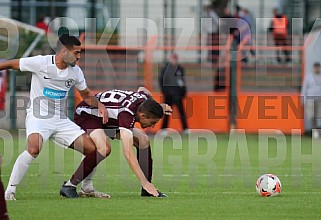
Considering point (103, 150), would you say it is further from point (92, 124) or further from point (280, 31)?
point (280, 31)

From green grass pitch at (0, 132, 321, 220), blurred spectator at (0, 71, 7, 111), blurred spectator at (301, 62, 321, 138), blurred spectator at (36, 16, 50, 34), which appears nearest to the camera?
green grass pitch at (0, 132, 321, 220)

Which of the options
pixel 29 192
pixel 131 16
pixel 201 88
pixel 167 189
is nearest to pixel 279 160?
pixel 167 189

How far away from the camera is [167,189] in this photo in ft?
40.2

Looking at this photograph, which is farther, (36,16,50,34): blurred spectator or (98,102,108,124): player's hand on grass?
(36,16,50,34): blurred spectator

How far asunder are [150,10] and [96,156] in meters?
18.8

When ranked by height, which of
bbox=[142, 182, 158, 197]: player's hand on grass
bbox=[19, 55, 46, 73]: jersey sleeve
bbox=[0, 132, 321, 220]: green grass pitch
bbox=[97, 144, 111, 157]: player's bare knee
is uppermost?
bbox=[19, 55, 46, 73]: jersey sleeve

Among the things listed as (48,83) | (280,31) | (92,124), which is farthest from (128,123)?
(280,31)

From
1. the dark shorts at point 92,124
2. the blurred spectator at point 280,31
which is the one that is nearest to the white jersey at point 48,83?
the dark shorts at point 92,124

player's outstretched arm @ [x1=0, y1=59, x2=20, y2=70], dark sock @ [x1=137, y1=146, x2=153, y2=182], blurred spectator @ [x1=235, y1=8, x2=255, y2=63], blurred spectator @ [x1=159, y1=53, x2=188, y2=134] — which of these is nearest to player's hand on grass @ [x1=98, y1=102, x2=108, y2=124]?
dark sock @ [x1=137, y1=146, x2=153, y2=182]

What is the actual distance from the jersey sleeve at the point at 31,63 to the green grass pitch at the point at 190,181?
1.57 metres

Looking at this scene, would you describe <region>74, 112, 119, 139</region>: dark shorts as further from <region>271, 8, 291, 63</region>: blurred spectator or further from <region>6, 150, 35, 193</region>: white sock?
<region>271, 8, 291, 63</region>: blurred spectator

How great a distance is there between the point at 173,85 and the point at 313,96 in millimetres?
3913

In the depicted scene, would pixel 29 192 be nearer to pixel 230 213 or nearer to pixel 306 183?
pixel 230 213

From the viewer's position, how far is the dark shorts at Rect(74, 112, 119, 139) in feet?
37.0
